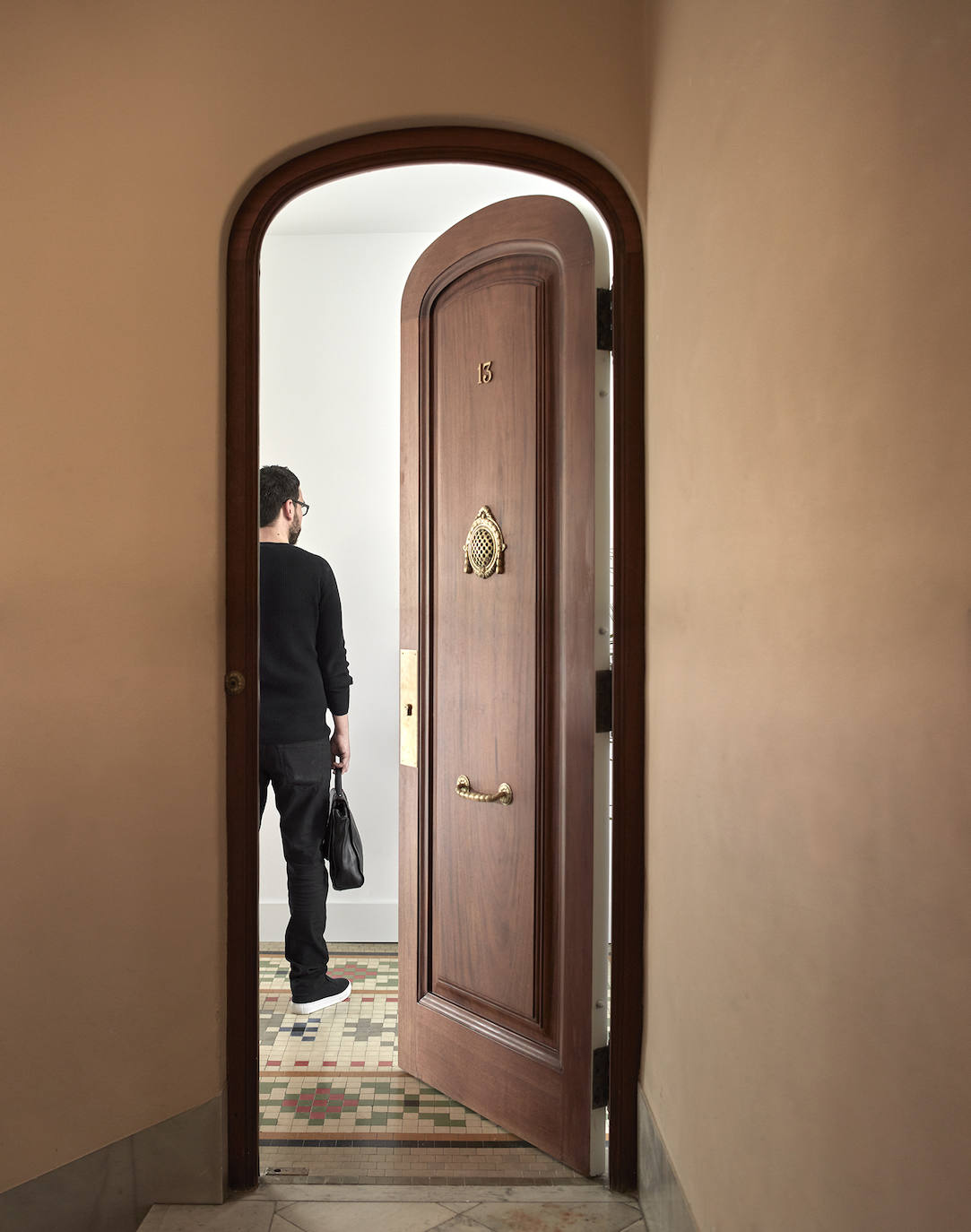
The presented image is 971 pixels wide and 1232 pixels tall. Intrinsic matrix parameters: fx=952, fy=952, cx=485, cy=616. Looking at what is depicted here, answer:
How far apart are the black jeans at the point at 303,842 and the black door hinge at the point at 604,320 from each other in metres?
1.56

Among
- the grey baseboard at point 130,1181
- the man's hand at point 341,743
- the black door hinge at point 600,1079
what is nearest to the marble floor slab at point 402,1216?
the grey baseboard at point 130,1181

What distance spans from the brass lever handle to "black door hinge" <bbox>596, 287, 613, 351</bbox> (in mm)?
1097

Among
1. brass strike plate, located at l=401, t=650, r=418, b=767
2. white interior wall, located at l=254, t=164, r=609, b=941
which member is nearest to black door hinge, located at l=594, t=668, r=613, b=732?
brass strike plate, located at l=401, t=650, r=418, b=767

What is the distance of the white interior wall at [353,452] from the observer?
3895mm

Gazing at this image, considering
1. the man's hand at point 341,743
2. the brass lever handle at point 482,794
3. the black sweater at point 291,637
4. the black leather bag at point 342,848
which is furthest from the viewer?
the man's hand at point 341,743

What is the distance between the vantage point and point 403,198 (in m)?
3.57

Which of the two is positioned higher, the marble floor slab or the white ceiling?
the white ceiling

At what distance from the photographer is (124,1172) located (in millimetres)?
2000

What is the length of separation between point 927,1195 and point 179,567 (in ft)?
5.59

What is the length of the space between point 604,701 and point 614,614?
8.1 inches

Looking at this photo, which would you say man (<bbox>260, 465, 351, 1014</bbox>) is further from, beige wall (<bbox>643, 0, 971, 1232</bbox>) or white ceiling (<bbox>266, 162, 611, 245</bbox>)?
beige wall (<bbox>643, 0, 971, 1232</bbox>)

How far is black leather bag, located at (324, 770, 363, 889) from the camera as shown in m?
3.08

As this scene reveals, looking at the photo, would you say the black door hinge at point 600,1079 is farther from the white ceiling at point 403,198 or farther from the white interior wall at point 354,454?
the white ceiling at point 403,198

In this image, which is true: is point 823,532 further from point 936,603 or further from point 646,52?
point 646,52
